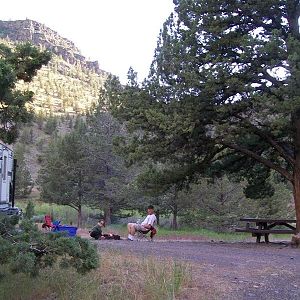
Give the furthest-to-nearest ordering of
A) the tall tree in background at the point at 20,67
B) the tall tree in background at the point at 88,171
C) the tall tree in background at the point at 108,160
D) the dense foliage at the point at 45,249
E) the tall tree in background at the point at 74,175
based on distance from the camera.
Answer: the tall tree in background at the point at 74,175 < the tall tree in background at the point at 88,171 < the tall tree in background at the point at 108,160 < the tall tree in background at the point at 20,67 < the dense foliage at the point at 45,249

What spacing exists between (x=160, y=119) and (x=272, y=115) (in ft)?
10.9

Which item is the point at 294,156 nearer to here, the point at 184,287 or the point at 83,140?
the point at 184,287

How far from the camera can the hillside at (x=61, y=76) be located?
332 feet

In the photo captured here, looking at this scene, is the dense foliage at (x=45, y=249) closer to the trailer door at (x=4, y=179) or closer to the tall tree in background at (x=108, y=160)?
the trailer door at (x=4, y=179)

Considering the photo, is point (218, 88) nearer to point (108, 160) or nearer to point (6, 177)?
point (6, 177)

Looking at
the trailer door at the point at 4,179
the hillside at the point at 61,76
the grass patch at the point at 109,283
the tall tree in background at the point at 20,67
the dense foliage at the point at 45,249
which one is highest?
the hillside at the point at 61,76

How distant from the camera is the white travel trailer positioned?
15.1m

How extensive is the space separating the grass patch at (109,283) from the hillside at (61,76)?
6964 cm

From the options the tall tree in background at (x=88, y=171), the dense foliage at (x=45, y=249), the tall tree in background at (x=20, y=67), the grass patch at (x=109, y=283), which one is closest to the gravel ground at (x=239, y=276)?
the grass patch at (x=109, y=283)

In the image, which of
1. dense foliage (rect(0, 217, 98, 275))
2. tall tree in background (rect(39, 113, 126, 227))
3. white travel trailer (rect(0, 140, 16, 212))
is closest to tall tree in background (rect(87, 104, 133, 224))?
tall tree in background (rect(39, 113, 126, 227))

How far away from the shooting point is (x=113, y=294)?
293 inches

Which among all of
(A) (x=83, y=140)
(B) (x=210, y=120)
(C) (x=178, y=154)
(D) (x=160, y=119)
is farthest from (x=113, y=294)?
(A) (x=83, y=140)

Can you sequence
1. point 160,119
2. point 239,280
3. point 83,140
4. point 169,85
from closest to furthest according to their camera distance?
point 239,280 → point 160,119 → point 169,85 → point 83,140

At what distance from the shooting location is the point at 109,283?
807cm
